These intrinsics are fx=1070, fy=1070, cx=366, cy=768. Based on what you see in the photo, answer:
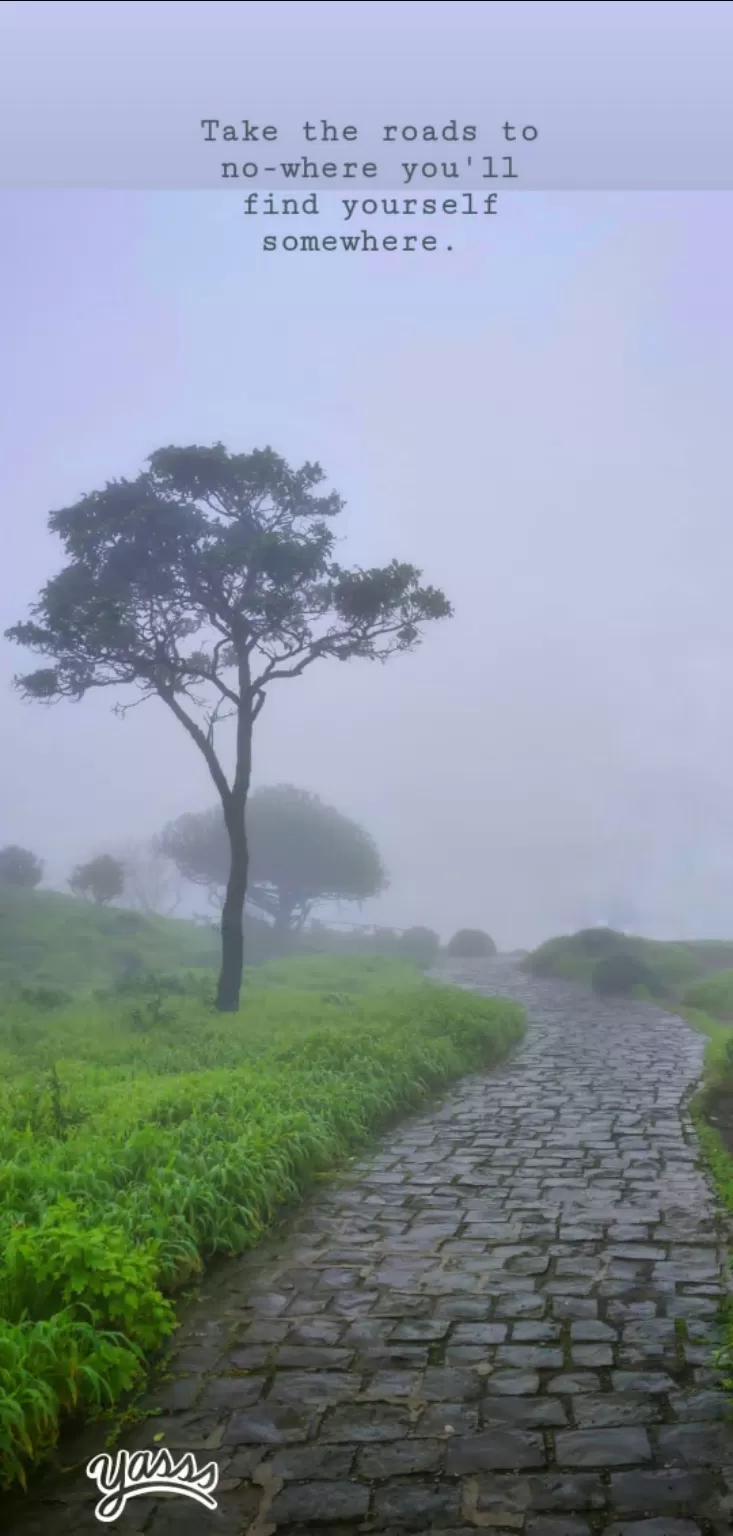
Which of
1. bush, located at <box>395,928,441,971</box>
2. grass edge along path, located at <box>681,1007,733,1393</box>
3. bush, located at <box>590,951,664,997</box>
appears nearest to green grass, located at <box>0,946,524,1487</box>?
bush, located at <box>395,928,441,971</box>

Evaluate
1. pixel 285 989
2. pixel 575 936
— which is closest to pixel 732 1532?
pixel 285 989

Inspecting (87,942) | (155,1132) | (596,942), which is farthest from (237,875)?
(596,942)

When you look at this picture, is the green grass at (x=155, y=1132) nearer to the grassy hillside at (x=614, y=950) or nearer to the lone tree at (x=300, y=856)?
the lone tree at (x=300, y=856)

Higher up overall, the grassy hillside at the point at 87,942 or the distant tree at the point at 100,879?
the distant tree at the point at 100,879

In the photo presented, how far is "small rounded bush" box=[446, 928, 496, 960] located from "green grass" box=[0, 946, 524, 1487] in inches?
21.8

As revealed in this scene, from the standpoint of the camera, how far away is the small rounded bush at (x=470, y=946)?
14055mm

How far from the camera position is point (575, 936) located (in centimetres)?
1902

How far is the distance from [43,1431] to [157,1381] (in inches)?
22.2

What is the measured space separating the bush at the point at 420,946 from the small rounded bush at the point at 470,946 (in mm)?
335

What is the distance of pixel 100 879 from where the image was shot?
15.2 metres

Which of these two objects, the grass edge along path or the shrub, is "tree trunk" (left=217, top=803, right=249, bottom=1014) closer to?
the shrub

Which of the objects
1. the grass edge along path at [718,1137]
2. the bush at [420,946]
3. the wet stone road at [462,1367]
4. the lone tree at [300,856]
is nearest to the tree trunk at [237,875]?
the lone tree at [300,856]

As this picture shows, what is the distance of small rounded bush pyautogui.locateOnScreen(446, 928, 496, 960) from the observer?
14055 mm

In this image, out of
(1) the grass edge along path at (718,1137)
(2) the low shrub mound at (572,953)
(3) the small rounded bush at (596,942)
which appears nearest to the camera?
(1) the grass edge along path at (718,1137)
